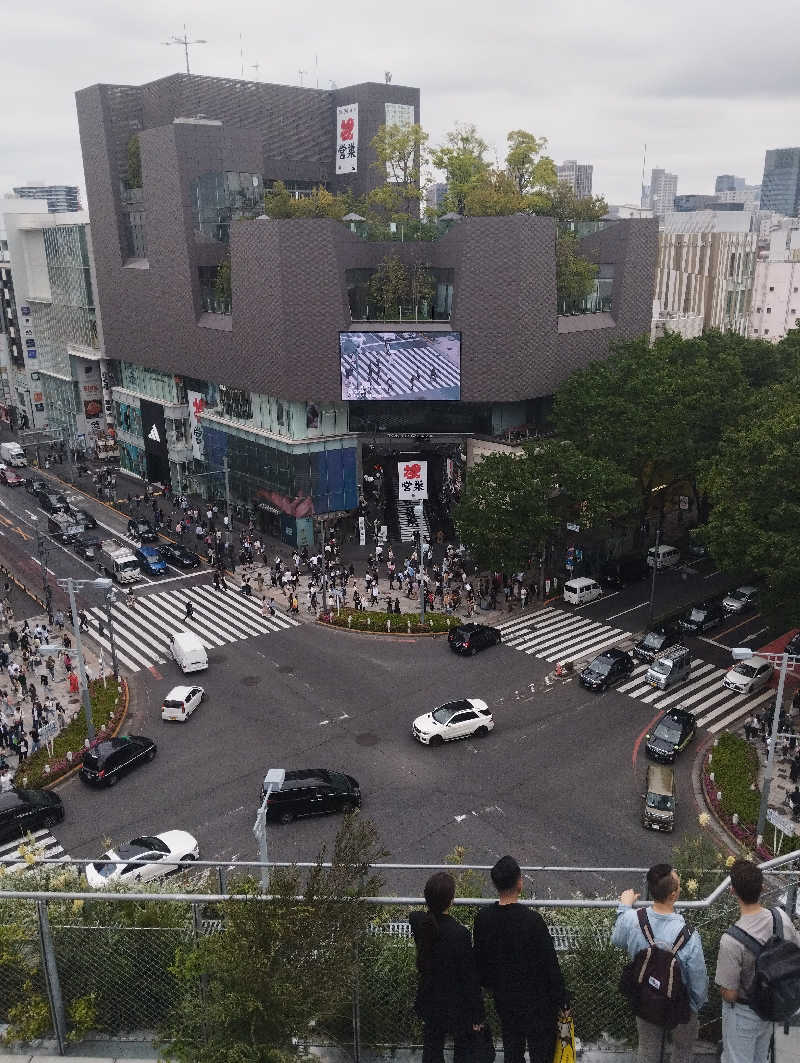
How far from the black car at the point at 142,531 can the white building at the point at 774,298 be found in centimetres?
8429

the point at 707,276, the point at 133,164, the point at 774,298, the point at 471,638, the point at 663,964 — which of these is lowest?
the point at 471,638

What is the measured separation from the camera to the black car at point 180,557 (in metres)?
50.9

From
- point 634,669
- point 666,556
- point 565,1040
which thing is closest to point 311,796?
point 634,669

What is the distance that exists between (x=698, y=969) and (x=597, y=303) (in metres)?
53.1

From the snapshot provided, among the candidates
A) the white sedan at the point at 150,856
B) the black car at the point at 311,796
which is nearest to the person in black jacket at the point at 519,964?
the white sedan at the point at 150,856

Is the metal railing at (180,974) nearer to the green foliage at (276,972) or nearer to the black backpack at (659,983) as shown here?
the green foliage at (276,972)

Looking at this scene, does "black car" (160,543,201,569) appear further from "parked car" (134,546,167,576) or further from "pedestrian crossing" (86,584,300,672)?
"pedestrian crossing" (86,584,300,672)

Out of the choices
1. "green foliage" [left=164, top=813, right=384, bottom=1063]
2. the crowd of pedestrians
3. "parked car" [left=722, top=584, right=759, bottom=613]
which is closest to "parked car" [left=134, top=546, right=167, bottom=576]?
"parked car" [left=722, top=584, right=759, bottom=613]

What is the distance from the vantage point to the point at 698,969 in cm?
710

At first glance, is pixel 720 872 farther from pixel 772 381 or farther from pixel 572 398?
pixel 772 381

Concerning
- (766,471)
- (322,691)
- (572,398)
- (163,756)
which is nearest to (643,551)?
(572,398)

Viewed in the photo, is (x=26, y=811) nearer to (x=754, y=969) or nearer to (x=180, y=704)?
(x=180, y=704)

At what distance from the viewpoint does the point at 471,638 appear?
3856 cm

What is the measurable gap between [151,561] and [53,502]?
16304mm
